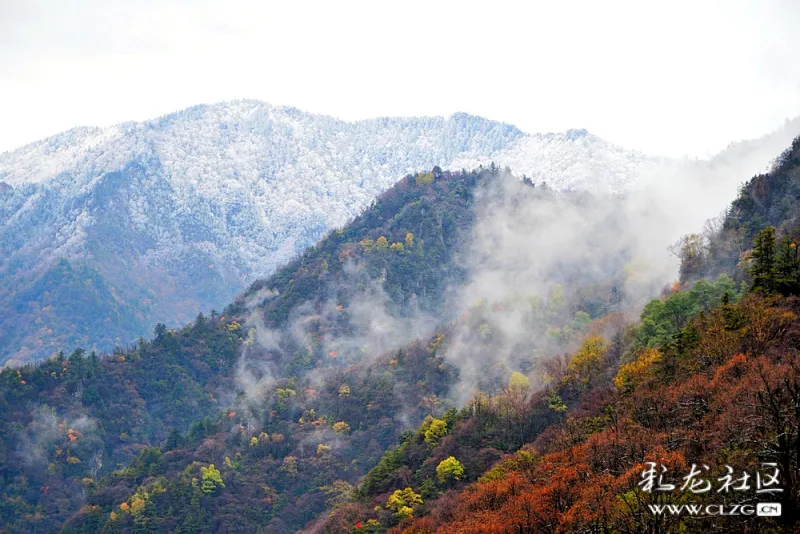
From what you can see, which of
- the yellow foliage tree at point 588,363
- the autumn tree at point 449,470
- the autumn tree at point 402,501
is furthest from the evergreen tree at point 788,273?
the autumn tree at point 402,501

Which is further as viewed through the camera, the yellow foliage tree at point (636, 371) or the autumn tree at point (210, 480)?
the autumn tree at point (210, 480)

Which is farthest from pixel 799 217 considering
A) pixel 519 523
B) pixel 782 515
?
pixel 782 515

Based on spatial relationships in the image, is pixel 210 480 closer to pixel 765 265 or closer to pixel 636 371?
pixel 636 371

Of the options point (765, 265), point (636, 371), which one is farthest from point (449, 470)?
point (765, 265)

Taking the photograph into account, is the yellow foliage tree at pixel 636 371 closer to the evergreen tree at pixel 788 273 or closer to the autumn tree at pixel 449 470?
the evergreen tree at pixel 788 273

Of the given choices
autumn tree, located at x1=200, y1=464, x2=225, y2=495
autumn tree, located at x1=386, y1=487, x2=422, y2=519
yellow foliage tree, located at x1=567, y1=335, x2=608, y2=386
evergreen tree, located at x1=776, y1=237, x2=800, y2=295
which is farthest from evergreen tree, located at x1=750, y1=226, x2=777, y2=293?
autumn tree, located at x1=200, y1=464, x2=225, y2=495

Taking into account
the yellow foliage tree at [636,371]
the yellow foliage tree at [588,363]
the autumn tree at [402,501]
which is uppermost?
the yellow foliage tree at [636,371]

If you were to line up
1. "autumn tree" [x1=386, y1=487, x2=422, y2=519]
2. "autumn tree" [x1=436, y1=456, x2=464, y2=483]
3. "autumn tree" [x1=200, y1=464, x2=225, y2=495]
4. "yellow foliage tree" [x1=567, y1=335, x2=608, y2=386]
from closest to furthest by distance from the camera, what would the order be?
"autumn tree" [x1=386, y1=487, x2=422, y2=519]
"autumn tree" [x1=436, y1=456, x2=464, y2=483]
"yellow foliage tree" [x1=567, y1=335, x2=608, y2=386]
"autumn tree" [x1=200, y1=464, x2=225, y2=495]

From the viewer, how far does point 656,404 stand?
79562 millimetres

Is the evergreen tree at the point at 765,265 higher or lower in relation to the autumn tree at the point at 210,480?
higher

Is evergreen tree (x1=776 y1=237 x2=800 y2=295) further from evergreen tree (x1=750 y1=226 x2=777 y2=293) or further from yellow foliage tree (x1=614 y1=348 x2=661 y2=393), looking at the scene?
yellow foliage tree (x1=614 y1=348 x2=661 y2=393)

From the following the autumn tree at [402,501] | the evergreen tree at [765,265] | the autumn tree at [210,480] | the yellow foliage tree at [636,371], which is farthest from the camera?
the autumn tree at [210,480]

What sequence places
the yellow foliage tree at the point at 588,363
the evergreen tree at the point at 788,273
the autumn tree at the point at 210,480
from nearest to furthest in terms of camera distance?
the evergreen tree at the point at 788,273
the yellow foliage tree at the point at 588,363
the autumn tree at the point at 210,480

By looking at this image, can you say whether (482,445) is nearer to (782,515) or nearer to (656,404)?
(656,404)
